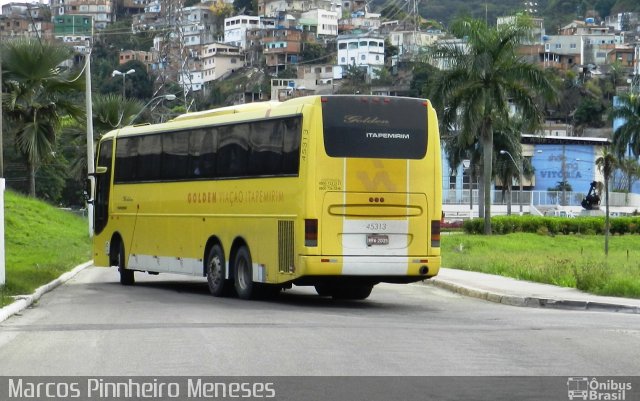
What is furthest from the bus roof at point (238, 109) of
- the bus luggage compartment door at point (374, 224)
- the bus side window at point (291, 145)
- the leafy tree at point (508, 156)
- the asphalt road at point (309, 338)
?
the leafy tree at point (508, 156)

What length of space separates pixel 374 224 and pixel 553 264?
1148 cm

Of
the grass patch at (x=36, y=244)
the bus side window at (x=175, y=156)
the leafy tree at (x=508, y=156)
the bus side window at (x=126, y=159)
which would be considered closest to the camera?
the grass patch at (x=36, y=244)

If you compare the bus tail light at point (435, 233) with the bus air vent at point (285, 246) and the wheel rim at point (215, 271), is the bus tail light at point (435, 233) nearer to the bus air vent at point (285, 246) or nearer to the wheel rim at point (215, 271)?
the bus air vent at point (285, 246)

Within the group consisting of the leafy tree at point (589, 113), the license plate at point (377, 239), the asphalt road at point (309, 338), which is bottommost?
the asphalt road at point (309, 338)

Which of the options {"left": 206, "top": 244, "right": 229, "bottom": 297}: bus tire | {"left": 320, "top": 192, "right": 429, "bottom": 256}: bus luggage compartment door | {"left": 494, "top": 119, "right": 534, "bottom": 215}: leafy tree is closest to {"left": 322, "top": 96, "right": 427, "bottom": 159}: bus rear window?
{"left": 320, "top": 192, "right": 429, "bottom": 256}: bus luggage compartment door

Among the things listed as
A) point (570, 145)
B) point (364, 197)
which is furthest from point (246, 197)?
point (570, 145)

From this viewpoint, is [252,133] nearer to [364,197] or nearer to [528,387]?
→ [364,197]

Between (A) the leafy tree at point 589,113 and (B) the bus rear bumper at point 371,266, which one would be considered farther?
(A) the leafy tree at point 589,113

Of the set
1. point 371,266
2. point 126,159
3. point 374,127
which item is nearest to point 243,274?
point 371,266

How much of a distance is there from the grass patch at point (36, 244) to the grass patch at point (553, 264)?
10530 millimetres

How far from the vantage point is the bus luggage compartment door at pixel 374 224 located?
19.8 m

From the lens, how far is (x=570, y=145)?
113m

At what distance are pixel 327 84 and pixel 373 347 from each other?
17000 centimetres

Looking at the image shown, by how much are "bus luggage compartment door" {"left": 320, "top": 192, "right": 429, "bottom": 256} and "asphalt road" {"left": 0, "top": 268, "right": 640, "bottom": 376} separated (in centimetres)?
106
